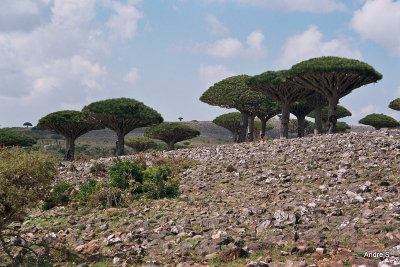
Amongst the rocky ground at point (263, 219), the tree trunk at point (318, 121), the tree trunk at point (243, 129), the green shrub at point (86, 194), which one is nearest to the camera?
the rocky ground at point (263, 219)

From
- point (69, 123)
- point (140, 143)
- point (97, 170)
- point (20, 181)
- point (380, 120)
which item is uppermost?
point (380, 120)

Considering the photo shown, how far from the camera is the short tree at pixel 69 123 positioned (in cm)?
4084

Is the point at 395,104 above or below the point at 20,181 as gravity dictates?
above

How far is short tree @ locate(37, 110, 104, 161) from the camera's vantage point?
4084 cm

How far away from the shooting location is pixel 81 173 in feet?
68.7

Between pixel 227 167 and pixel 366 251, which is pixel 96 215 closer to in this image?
pixel 227 167

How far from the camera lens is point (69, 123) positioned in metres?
41.1

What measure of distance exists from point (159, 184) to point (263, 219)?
19.7 ft

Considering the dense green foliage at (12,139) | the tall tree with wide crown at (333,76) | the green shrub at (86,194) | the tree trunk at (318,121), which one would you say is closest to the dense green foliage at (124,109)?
the dense green foliage at (12,139)

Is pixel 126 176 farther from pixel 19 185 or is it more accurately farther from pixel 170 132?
pixel 170 132

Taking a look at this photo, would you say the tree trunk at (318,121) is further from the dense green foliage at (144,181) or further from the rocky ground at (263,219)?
the dense green foliage at (144,181)

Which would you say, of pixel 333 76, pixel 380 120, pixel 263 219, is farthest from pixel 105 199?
pixel 380 120

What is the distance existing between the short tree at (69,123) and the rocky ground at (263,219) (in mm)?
27820

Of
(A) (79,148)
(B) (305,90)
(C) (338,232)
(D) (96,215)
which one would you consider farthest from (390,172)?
(A) (79,148)
